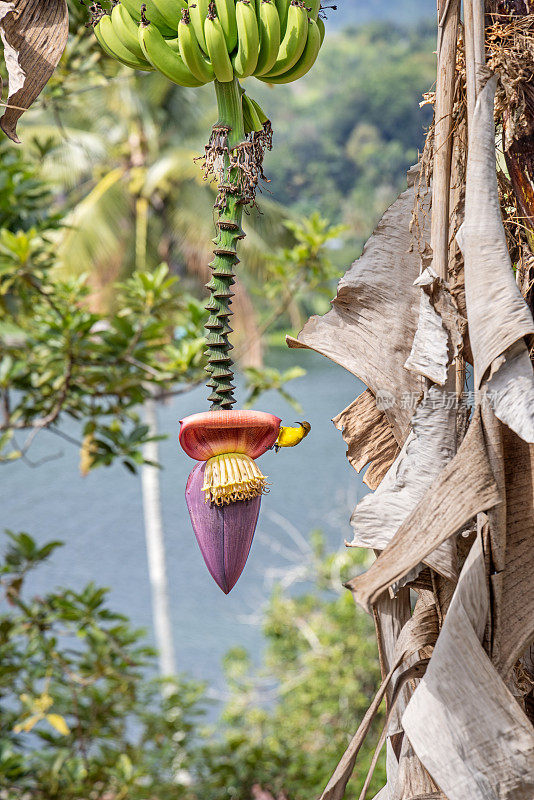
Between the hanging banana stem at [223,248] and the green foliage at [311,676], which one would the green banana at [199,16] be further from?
the green foliage at [311,676]

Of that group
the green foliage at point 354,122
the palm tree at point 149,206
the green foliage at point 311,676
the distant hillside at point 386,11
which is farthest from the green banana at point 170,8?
the distant hillside at point 386,11

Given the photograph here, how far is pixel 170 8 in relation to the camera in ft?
1.42

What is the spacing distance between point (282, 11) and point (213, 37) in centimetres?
8

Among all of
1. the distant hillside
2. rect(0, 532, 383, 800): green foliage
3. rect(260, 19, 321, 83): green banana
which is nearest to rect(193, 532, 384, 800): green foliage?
rect(0, 532, 383, 800): green foliage

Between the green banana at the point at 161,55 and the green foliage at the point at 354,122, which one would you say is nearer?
the green banana at the point at 161,55

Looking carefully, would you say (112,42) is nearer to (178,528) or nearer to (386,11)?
(178,528)

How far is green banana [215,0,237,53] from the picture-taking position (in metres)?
0.42

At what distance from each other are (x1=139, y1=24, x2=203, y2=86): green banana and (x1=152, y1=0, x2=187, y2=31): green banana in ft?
0.03

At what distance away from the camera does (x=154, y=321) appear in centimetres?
137

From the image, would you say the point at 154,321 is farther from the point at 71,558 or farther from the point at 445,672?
the point at 71,558

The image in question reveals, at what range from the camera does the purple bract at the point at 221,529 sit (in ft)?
1.32

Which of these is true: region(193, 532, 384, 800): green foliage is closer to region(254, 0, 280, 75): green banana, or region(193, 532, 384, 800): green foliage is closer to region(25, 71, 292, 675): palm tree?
region(254, 0, 280, 75): green banana

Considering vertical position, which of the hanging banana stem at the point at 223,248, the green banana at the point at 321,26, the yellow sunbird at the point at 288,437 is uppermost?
the green banana at the point at 321,26

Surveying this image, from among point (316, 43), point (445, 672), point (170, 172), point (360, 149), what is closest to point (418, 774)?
point (445, 672)
